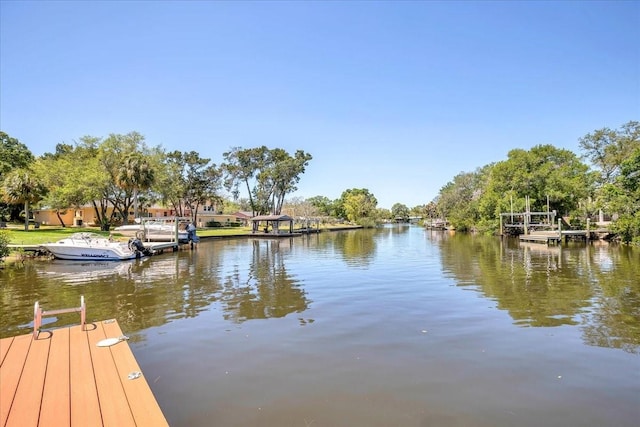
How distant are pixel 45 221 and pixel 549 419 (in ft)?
206

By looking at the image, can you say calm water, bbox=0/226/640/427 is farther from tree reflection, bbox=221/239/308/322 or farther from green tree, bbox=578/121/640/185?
green tree, bbox=578/121/640/185

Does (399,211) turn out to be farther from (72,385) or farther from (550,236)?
(72,385)

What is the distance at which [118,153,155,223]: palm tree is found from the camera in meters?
37.8

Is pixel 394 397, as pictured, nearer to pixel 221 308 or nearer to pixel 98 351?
pixel 98 351

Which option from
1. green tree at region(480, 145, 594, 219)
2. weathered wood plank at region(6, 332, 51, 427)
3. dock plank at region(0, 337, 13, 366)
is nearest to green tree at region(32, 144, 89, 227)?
dock plank at region(0, 337, 13, 366)

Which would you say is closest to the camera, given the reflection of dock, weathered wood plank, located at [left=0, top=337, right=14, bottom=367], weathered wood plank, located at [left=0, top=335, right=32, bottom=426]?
weathered wood plank, located at [left=0, top=335, right=32, bottom=426]

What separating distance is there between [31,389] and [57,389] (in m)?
0.30

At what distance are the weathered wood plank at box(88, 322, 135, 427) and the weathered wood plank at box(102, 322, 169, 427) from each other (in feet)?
0.17

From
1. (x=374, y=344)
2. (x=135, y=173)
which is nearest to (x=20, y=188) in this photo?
(x=135, y=173)

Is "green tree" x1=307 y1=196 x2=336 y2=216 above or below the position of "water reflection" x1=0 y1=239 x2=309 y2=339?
above

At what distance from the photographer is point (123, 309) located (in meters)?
10.2

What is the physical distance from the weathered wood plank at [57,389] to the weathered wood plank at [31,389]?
2.1 inches

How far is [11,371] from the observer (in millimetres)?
4758

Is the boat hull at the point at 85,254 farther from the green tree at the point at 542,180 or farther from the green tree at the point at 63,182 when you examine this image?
the green tree at the point at 542,180
